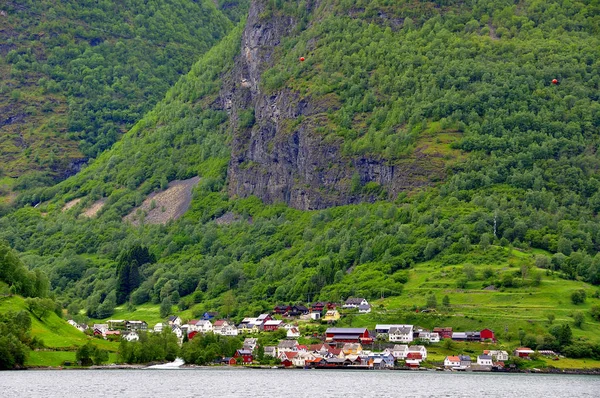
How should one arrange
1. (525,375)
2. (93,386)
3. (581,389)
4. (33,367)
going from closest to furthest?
(93,386)
(581,389)
(33,367)
(525,375)

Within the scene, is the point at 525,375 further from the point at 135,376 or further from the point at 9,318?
the point at 9,318

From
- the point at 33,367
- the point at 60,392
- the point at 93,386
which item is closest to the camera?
the point at 60,392

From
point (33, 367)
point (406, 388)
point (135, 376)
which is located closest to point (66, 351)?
Result: point (33, 367)

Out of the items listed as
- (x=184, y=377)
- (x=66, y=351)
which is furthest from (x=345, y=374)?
(x=66, y=351)

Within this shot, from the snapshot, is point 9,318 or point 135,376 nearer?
point 135,376

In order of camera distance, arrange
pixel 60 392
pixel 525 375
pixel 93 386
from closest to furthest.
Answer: pixel 60 392, pixel 93 386, pixel 525 375

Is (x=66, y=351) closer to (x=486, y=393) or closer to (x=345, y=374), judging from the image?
(x=345, y=374)
